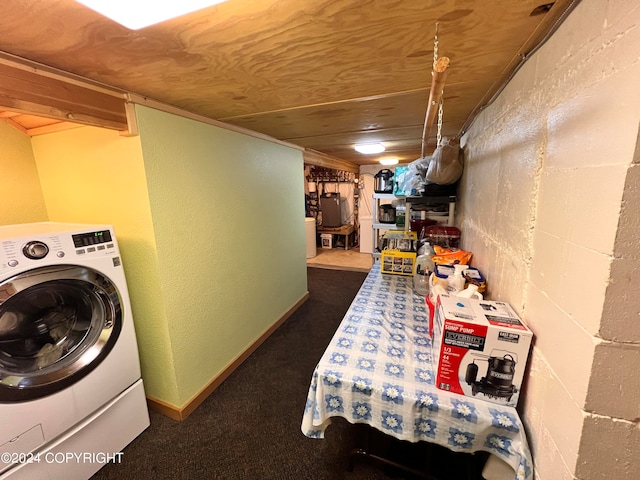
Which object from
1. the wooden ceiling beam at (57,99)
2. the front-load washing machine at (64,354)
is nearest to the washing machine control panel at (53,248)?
the front-load washing machine at (64,354)

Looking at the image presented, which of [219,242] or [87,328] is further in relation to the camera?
[219,242]

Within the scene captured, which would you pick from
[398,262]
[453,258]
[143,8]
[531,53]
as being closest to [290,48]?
[143,8]

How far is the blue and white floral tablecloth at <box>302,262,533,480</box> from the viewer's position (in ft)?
2.73

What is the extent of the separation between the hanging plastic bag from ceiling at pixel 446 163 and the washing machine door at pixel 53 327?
2269 millimetres

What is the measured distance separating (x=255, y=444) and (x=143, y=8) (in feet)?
6.40

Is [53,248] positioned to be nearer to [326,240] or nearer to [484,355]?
[484,355]

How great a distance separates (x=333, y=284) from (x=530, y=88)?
11.0ft

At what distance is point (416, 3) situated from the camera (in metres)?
0.68

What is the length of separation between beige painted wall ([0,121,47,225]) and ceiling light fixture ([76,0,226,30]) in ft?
5.54

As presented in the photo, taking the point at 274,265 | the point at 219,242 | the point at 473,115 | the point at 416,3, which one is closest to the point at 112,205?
Answer: the point at 219,242

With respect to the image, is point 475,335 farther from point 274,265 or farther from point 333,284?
point 333,284

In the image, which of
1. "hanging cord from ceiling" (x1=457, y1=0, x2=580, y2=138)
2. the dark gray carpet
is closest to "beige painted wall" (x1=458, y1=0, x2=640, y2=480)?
"hanging cord from ceiling" (x1=457, y1=0, x2=580, y2=138)

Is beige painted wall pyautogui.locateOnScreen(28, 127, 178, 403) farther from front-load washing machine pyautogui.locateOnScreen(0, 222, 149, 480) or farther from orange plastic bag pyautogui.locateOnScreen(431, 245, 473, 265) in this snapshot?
orange plastic bag pyautogui.locateOnScreen(431, 245, 473, 265)
